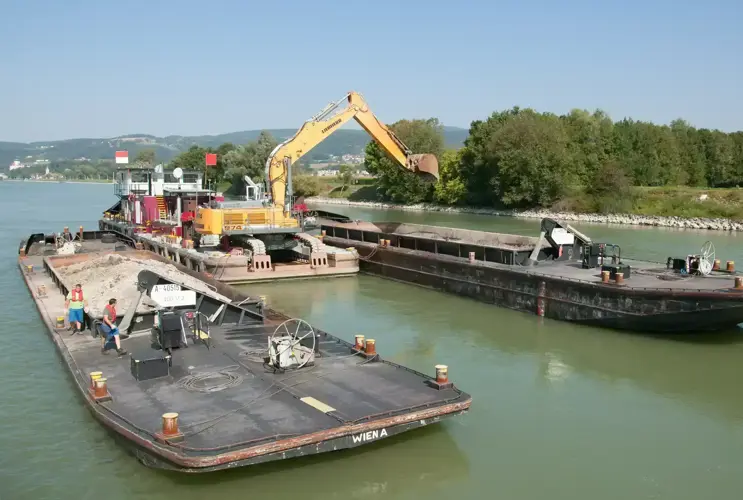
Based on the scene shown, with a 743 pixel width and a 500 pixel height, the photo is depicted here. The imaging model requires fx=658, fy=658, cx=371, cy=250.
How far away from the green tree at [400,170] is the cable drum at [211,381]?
66.3 meters

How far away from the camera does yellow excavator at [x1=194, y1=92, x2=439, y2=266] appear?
25.3 metres

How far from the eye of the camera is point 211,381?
423 inches

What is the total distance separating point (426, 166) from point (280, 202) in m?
6.44

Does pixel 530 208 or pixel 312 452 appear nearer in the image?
pixel 312 452

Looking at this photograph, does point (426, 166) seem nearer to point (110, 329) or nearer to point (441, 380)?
point (110, 329)

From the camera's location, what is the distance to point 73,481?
902 cm

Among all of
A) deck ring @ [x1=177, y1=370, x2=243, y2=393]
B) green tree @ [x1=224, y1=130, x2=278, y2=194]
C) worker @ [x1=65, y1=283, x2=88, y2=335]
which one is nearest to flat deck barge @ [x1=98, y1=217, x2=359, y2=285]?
worker @ [x1=65, y1=283, x2=88, y2=335]

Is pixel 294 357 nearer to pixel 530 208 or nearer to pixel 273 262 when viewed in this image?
pixel 273 262

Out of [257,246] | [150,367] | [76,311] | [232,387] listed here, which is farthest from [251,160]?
[232,387]

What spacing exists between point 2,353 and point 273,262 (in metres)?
12.8

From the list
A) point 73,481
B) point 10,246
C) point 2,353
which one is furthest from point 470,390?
point 10,246

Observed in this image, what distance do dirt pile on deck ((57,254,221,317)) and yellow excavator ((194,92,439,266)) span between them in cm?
413

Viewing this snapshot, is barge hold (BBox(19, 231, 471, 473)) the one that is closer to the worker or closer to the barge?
the worker

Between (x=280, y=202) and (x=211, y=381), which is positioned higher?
(x=280, y=202)
